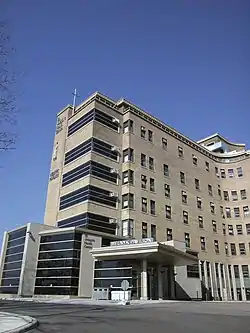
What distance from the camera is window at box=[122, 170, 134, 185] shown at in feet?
149

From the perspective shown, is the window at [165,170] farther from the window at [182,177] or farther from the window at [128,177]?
the window at [128,177]

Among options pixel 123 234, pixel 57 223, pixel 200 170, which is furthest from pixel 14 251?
pixel 200 170

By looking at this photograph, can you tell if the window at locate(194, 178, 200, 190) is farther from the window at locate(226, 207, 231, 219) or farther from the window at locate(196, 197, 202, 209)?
the window at locate(226, 207, 231, 219)

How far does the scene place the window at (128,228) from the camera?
4259 cm

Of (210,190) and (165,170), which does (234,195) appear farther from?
(165,170)

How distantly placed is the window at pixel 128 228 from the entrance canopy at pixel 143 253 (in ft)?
19.1

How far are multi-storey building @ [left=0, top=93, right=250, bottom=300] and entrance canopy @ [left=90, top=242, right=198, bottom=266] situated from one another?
12.2 inches

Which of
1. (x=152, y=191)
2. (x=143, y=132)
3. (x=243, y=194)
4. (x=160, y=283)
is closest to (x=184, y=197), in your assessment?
(x=152, y=191)

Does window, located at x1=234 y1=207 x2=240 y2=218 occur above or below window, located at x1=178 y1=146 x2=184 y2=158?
below

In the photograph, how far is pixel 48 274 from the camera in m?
36.1

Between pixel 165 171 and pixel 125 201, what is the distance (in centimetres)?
1034

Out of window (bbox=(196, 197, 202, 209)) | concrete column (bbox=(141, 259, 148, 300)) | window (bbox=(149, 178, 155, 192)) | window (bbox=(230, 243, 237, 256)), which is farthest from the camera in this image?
window (bbox=(230, 243, 237, 256))

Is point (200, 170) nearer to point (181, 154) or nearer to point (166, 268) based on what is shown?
point (181, 154)

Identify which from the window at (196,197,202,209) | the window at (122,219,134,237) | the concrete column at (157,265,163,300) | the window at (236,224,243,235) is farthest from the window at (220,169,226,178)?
the concrete column at (157,265,163,300)
